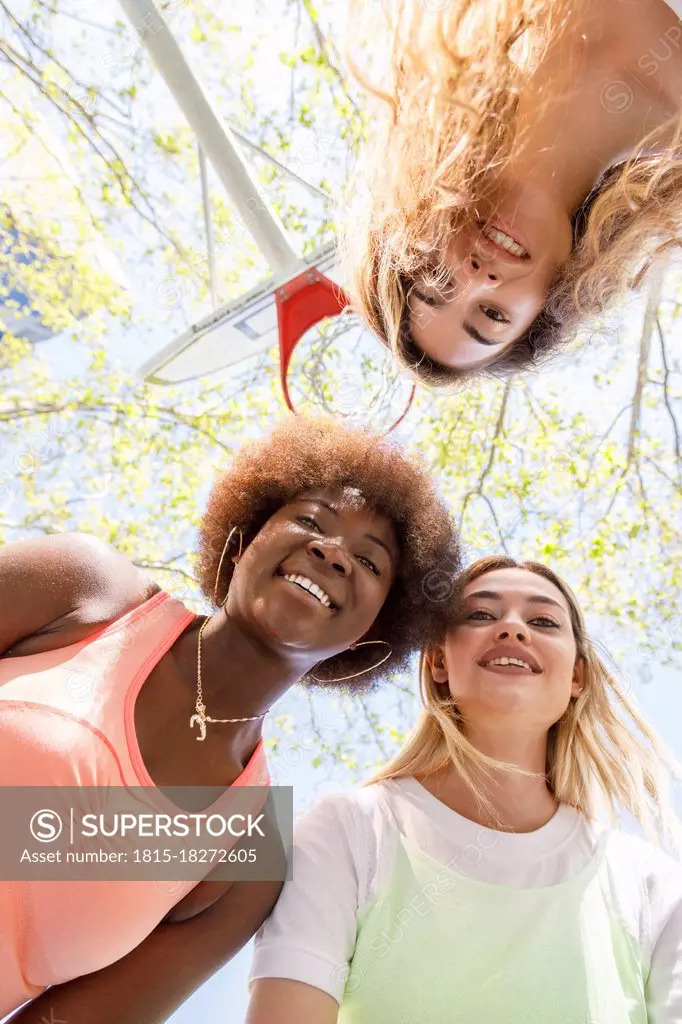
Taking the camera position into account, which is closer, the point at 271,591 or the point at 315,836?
the point at 271,591

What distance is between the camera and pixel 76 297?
5375mm

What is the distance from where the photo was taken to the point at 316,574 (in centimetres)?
243

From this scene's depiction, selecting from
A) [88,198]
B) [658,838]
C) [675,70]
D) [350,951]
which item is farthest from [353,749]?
[675,70]

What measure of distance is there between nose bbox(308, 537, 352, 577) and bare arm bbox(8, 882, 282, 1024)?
922 millimetres

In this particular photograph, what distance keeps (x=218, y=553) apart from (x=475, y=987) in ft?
5.02

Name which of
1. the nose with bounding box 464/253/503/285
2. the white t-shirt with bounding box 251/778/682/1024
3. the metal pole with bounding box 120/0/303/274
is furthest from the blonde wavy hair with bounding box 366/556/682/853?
the metal pole with bounding box 120/0/303/274

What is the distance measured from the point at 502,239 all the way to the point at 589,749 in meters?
1.78

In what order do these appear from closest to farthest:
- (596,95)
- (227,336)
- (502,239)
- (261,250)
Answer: (596,95) < (502,239) < (261,250) < (227,336)

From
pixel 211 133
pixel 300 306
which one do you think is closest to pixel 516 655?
pixel 300 306

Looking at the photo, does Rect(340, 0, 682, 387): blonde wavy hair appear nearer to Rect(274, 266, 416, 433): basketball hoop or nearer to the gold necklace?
the gold necklace

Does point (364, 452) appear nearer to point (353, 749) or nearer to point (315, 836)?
point (315, 836)

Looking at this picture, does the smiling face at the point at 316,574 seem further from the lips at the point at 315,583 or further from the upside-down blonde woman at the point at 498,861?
the upside-down blonde woman at the point at 498,861

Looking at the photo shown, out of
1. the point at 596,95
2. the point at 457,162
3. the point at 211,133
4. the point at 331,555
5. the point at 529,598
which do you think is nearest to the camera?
the point at 596,95

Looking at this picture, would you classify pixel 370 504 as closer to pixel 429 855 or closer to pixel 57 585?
pixel 57 585
